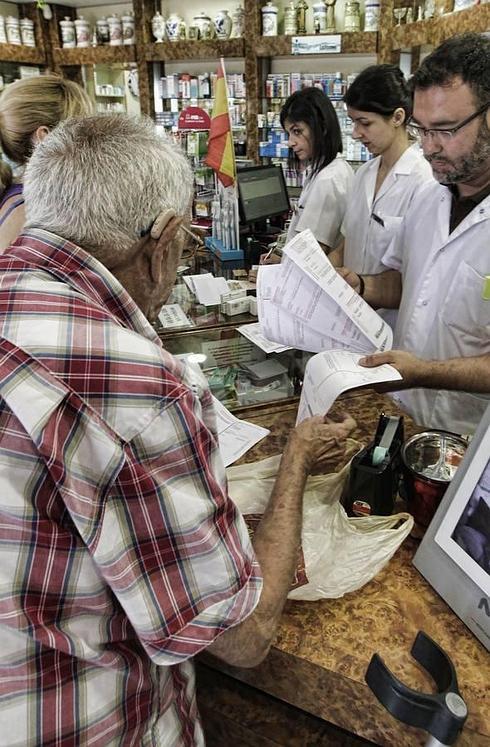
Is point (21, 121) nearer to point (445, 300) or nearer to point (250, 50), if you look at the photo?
point (445, 300)

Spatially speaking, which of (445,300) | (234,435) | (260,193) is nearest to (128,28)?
(260,193)

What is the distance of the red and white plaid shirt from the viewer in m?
0.65

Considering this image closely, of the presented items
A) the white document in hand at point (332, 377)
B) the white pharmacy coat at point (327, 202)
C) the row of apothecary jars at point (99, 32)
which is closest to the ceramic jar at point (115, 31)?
the row of apothecary jars at point (99, 32)

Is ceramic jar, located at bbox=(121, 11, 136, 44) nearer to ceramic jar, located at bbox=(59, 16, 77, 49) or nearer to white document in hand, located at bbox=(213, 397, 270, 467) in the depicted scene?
ceramic jar, located at bbox=(59, 16, 77, 49)

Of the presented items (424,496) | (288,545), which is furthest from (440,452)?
(288,545)

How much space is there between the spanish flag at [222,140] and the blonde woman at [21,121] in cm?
118

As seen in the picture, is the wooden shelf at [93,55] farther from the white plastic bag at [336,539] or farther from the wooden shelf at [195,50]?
the white plastic bag at [336,539]

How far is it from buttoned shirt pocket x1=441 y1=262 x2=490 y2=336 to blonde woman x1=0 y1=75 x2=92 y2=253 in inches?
60.9

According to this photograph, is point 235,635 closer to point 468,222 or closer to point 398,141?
point 468,222

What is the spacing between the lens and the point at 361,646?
0.86m

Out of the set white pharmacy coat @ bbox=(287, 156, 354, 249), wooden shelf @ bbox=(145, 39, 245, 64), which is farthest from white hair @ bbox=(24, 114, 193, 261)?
wooden shelf @ bbox=(145, 39, 245, 64)

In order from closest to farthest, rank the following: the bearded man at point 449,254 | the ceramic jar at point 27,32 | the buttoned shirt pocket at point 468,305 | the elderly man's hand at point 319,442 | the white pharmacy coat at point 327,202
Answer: the elderly man's hand at point 319,442 → the bearded man at point 449,254 → the buttoned shirt pocket at point 468,305 → the white pharmacy coat at point 327,202 → the ceramic jar at point 27,32

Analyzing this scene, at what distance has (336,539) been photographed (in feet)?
3.20

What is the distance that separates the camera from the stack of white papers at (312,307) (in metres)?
1.32
